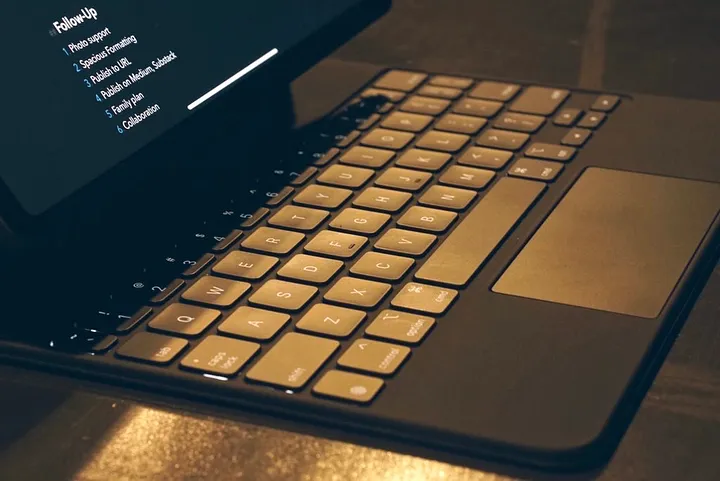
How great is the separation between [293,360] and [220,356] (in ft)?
0.10

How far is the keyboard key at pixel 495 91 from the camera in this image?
2.18ft

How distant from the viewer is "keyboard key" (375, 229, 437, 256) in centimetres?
47

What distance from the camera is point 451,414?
36 centimetres

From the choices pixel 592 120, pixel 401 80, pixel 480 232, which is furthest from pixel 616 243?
pixel 401 80

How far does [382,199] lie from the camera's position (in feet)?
1.73

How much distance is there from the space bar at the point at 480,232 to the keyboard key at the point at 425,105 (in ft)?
0.39

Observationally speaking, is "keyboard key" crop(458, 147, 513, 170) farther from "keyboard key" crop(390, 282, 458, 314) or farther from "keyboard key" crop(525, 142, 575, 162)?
"keyboard key" crop(390, 282, 458, 314)

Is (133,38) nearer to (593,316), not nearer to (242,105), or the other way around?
(242,105)

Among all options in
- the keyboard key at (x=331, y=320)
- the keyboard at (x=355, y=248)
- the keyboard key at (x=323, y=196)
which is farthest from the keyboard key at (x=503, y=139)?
the keyboard key at (x=331, y=320)

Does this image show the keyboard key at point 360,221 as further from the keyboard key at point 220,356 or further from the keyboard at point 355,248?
the keyboard key at point 220,356

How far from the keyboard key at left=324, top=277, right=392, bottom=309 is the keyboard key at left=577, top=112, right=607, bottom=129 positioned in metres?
0.23

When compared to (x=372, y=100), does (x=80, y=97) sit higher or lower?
higher

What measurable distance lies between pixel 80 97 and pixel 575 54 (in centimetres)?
50

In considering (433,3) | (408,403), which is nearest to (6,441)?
(408,403)
